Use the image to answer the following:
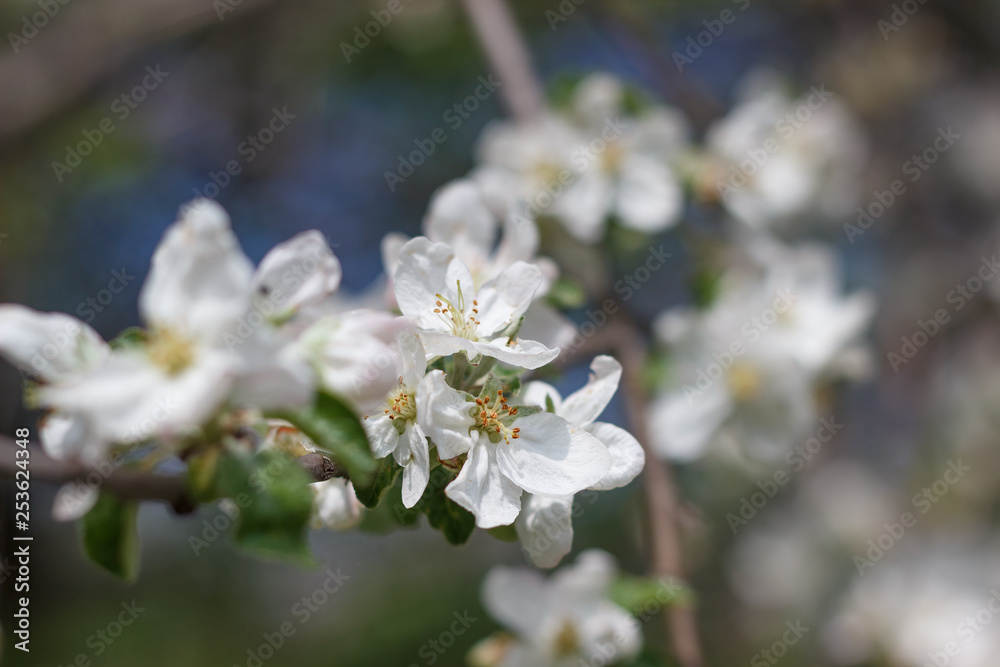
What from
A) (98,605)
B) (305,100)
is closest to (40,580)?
(98,605)

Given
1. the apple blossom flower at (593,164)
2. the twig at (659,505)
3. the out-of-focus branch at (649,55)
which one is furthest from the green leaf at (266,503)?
the out-of-focus branch at (649,55)

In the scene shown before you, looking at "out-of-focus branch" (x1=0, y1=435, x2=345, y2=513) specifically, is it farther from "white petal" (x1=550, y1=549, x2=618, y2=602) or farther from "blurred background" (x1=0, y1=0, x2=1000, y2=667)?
"blurred background" (x1=0, y1=0, x2=1000, y2=667)

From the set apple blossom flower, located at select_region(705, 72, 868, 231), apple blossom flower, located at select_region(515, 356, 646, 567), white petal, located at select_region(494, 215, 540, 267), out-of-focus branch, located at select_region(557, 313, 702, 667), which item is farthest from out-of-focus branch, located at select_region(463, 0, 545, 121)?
apple blossom flower, located at select_region(515, 356, 646, 567)

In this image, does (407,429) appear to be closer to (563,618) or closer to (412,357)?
(412,357)

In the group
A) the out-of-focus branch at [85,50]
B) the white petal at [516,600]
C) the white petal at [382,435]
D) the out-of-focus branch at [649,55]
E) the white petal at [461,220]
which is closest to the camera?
the white petal at [382,435]

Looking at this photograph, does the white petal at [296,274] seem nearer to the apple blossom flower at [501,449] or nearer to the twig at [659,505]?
the apple blossom flower at [501,449]

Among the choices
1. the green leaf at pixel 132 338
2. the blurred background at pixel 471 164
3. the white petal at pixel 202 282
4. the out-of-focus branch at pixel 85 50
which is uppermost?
the out-of-focus branch at pixel 85 50
